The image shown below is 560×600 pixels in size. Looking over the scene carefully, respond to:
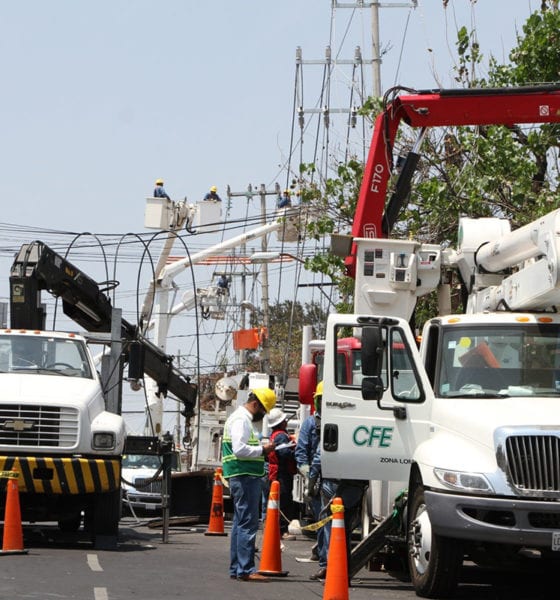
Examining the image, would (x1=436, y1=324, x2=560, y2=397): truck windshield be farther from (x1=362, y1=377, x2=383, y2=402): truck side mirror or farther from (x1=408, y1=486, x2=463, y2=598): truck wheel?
(x1=408, y1=486, x2=463, y2=598): truck wheel

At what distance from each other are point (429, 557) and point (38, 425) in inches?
242

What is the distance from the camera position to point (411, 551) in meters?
11.8

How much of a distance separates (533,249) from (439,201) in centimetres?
945

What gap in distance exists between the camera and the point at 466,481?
10.7 meters

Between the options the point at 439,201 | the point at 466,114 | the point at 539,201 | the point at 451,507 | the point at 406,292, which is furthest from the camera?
the point at 439,201

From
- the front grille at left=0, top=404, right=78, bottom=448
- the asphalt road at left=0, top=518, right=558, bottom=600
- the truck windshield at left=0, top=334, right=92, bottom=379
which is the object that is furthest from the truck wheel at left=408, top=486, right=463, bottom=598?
the truck windshield at left=0, top=334, right=92, bottom=379

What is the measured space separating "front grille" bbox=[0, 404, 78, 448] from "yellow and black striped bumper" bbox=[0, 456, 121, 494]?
0.69 feet

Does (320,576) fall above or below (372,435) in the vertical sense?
below

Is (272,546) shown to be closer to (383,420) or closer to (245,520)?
(245,520)

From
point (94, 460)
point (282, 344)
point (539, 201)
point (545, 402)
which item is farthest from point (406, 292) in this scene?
point (282, 344)

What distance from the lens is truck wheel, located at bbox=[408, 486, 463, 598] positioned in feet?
36.4

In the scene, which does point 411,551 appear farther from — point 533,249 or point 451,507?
point 533,249

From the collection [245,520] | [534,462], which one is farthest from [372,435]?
[534,462]

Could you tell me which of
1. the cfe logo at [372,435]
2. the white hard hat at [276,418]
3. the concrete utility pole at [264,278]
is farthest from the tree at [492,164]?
the concrete utility pole at [264,278]
